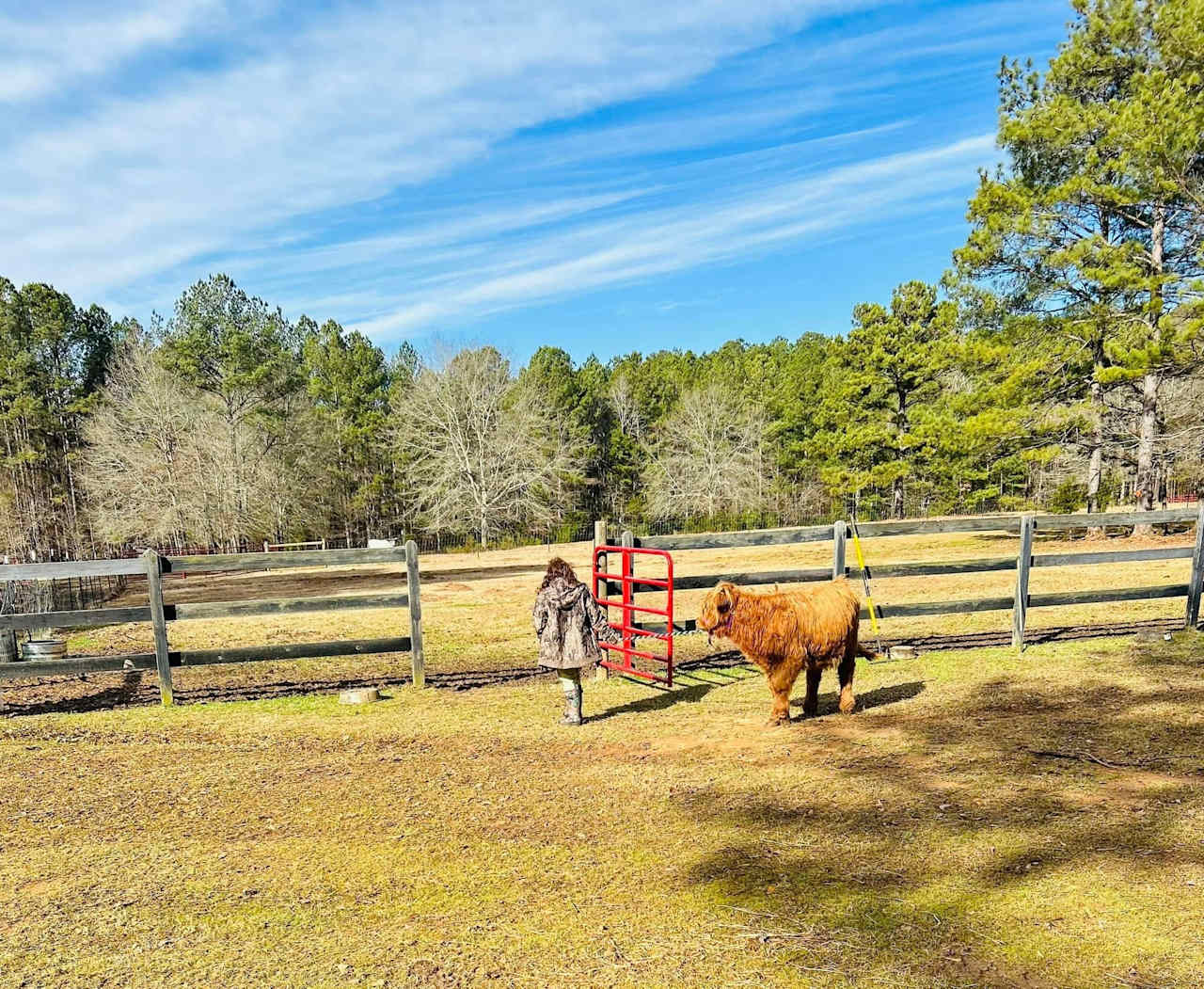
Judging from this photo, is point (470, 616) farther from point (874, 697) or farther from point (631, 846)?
point (631, 846)

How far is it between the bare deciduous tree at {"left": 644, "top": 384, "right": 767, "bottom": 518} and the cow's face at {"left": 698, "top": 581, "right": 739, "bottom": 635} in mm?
38325

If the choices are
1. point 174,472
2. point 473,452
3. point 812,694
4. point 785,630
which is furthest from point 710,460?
point 785,630

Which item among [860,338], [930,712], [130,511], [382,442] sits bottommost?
[930,712]

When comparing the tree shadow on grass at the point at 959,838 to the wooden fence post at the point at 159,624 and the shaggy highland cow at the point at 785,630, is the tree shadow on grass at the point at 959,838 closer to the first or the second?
the shaggy highland cow at the point at 785,630

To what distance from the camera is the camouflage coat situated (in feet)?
22.2

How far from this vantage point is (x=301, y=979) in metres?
3.28

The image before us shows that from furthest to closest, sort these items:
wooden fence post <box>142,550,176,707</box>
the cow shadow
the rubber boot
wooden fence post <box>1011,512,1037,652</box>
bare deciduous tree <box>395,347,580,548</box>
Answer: bare deciduous tree <box>395,347,580,548</box> < wooden fence post <box>1011,512,1037,652</box> < wooden fence post <box>142,550,176,707</box> < the cow shadow < the rubber boot

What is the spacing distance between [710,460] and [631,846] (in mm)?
42251

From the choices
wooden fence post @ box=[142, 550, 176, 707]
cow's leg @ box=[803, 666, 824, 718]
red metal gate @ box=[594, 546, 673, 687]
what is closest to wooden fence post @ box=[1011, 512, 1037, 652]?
cow's leg @ box=[803, 666, 824, 718]

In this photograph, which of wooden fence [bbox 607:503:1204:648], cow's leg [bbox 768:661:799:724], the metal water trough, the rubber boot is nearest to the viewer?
cow's leg [bbox 768:661:799:724]

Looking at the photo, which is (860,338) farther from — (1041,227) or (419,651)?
(419,651)

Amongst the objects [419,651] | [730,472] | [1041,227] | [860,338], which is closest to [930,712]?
[419,651]

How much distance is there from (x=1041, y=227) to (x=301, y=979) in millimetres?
23461

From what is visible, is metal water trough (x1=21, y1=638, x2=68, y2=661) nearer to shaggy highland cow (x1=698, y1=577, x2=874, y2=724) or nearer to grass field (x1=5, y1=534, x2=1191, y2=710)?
grass field (x1=5, y1=534, x2=1191, y2=710)
